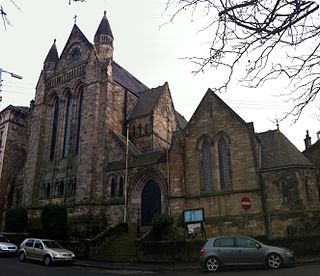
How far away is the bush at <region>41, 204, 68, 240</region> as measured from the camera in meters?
24.0

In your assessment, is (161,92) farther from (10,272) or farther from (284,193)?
(10,272)

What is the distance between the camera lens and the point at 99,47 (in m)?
33.4

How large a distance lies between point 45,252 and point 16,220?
11207mm

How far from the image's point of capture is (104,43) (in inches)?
1319

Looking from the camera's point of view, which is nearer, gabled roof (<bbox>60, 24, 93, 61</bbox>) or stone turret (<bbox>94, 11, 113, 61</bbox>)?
stone turret (<bbox>94, 11, 113, 61</bbox>)

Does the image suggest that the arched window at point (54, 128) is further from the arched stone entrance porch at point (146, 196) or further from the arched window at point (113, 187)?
the arched stone entrance porch at point (146, 196)

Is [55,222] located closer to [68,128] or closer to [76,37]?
[68,128]

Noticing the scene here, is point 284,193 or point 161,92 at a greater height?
point 161,92

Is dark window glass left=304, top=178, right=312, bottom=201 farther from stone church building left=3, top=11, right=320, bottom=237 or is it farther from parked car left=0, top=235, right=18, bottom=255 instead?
parked car left=0, top=235, right=18, bottom=255

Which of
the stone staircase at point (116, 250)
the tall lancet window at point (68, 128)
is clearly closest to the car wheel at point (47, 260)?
the stone staircase at point (116, 250)

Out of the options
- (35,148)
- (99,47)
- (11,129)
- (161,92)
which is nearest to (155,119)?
(161,92)

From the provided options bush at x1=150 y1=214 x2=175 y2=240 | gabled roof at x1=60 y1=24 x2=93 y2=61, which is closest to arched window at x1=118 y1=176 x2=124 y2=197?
bush at x1=150 y1=214 x2=175 y2=240

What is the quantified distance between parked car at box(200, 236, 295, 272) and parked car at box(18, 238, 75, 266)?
8149 millimetres

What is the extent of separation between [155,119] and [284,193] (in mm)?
15843
